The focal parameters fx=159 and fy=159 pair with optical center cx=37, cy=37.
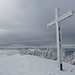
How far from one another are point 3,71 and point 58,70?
434 centimetres

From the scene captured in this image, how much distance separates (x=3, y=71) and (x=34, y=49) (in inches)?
387

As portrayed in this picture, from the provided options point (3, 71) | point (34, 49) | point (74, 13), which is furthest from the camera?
point (34, 49)

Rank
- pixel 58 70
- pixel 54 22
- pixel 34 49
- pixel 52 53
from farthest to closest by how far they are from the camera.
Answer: pixel 52 53
pixel 34 49
pixel 54 22
pixel 58 70

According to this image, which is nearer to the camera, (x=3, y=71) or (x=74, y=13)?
(x=74, y=13)

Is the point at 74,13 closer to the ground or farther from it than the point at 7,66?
farther from it

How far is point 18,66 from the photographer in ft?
39.3

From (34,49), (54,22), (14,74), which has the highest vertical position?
(54,22)

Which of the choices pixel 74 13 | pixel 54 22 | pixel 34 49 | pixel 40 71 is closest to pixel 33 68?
pixel 40 71

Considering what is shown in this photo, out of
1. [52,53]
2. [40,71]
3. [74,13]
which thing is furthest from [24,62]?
[52,53]

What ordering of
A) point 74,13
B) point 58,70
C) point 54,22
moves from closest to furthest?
point 74,13 → point 58,70 → point 54,22

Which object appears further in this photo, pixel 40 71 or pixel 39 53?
pixel 39 53

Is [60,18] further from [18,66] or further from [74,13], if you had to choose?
[18,66]

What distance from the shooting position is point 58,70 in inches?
390

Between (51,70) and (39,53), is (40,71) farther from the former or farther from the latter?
(39,53)
